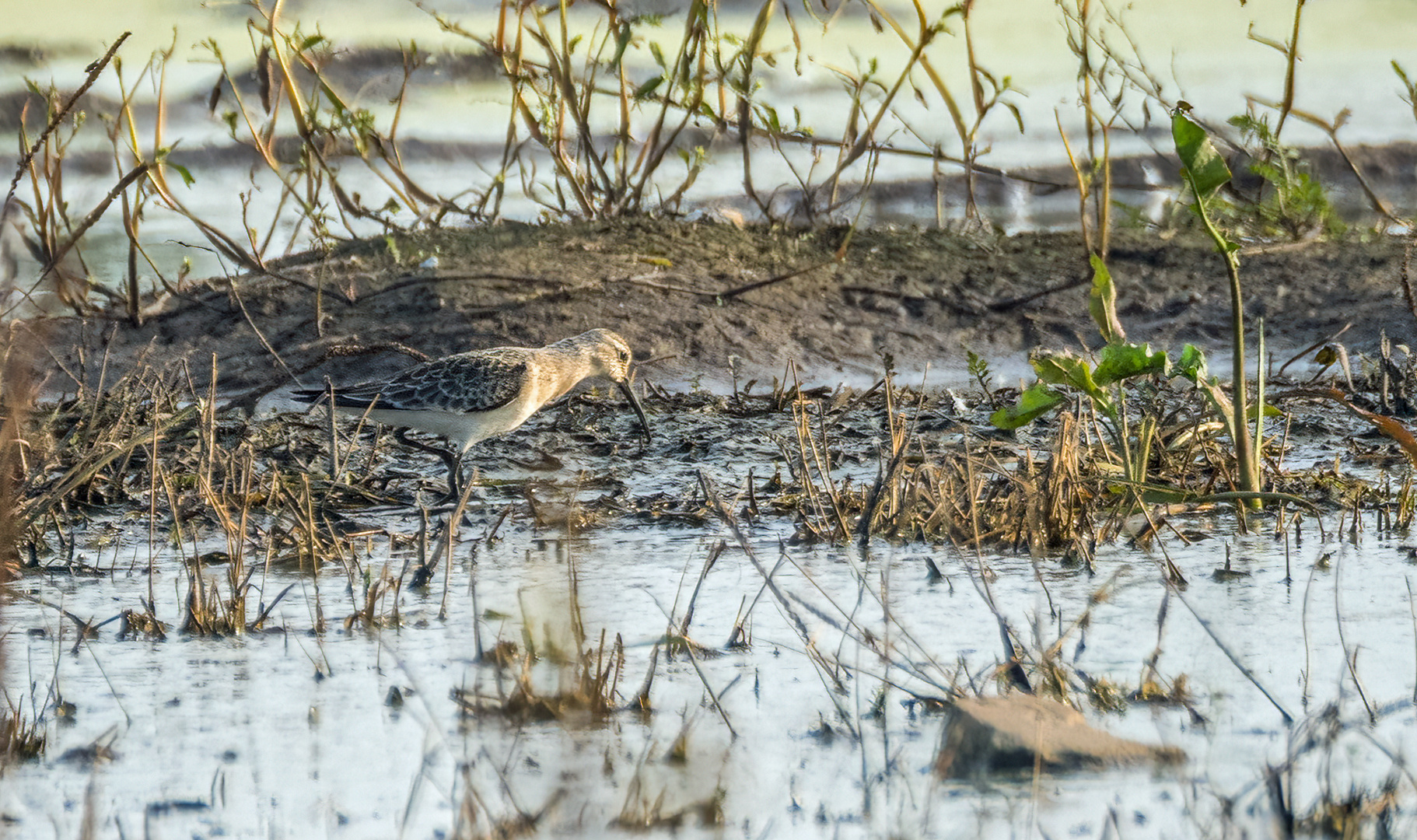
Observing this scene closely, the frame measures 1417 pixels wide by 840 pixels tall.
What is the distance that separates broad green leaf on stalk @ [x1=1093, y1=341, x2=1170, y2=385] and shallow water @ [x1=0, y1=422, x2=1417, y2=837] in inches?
22.2

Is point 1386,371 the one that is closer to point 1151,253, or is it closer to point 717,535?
point 1151,253

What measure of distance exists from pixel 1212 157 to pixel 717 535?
2008mm

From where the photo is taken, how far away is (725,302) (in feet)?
29.2

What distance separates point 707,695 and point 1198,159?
2449 millimetres

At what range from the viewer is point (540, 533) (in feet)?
17.9

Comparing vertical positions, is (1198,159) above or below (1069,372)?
above

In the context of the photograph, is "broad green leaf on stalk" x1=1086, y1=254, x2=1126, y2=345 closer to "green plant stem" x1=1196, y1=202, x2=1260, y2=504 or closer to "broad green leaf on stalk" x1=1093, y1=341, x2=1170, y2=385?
"broad green leaf on stalk" x1=1093, y1=341, x2=1170, y2=385

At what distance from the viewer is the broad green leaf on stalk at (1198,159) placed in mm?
4789

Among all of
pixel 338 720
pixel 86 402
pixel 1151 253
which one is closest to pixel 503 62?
pixel 86 402

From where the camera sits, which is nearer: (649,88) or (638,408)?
(638,408)

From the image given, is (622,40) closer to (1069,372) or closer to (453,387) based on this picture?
(453,387)

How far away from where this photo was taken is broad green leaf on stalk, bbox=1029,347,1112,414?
498 centimetres

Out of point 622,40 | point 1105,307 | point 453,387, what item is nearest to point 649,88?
point 622,40

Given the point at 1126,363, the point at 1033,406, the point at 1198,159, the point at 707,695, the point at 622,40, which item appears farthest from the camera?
the point at 622,40
